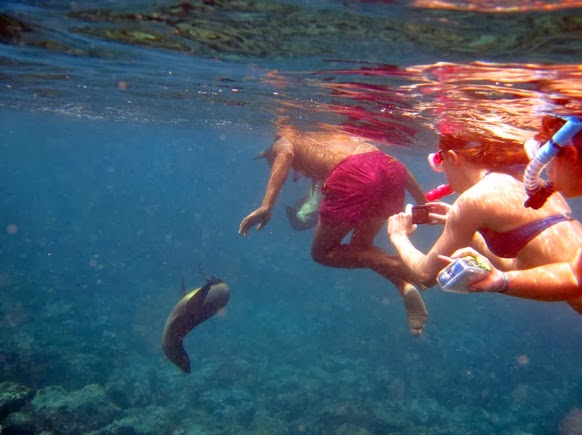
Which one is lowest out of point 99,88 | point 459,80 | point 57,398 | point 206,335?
point 206,335

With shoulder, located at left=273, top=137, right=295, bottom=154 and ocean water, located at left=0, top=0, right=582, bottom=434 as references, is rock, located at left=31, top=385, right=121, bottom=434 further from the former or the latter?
shoulder, located at left=273, top=137, right=295, bottom=154

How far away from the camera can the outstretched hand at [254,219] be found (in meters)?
6.63

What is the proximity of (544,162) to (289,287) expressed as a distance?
90.1 feet

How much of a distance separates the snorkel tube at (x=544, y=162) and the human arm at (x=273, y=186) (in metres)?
4.42

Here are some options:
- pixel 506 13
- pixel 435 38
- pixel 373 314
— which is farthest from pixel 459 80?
pixel 373 314

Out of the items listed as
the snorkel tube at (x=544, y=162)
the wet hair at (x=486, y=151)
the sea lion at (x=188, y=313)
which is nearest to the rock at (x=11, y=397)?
the sea lion at (x=188, y=313)

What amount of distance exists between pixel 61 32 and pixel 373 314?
22.2 metres

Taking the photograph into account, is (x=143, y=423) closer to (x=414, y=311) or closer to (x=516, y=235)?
(x=414, y=311)

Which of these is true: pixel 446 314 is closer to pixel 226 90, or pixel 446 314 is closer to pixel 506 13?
pixel 226 90

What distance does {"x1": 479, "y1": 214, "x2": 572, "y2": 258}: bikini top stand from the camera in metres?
3.49

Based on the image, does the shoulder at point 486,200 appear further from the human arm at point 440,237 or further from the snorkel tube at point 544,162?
the snorkel tube at point 544,162

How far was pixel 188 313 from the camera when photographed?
7.86 m

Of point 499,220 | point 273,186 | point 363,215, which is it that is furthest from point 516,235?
point 273,186

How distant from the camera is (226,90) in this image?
12164mm
